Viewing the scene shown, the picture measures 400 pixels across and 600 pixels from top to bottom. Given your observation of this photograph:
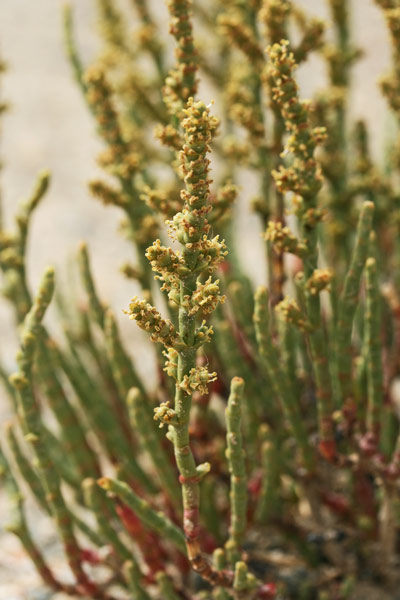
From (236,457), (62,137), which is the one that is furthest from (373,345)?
(62,137)

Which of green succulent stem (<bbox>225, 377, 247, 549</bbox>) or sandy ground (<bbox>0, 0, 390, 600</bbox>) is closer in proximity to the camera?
green succulent stem (<bbox>225, 377, 247, 549</bbox>)

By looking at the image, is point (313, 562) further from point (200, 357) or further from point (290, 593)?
point (200, 357)

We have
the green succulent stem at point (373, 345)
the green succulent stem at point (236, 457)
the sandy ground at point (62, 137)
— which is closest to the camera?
the green succulent stem at point (236, 457)

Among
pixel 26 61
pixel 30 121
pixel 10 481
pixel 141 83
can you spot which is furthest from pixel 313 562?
pixel 26 61

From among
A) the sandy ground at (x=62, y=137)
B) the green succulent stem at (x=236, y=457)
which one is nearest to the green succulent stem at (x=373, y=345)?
the green succulent stem at (x=236, y=457)

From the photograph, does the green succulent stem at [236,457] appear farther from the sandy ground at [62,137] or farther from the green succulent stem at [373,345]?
the sandy ground at [62,137]

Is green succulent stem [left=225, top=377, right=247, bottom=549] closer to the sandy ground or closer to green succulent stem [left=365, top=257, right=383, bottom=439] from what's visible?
green succulent stem [left=365, top=257, right=383, bottom=439]

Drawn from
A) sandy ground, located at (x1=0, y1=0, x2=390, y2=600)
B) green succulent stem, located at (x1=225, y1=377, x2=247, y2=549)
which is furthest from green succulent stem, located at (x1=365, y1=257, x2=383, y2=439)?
sandy ground, located at (x1=0, y1=0, x2=390, y2=600)

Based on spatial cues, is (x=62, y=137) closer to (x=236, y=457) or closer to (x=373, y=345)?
(x=373, y=345)

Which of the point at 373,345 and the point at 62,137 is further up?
the point at 62,137
